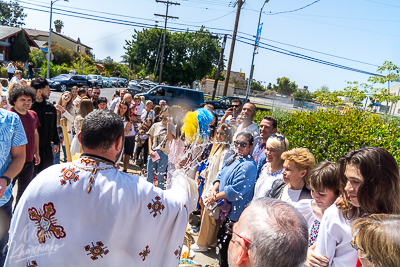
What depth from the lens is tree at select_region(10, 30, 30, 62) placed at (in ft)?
127

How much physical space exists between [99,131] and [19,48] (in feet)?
151

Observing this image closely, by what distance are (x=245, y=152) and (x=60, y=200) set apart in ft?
7.58

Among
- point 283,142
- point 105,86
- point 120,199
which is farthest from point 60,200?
point 105,86

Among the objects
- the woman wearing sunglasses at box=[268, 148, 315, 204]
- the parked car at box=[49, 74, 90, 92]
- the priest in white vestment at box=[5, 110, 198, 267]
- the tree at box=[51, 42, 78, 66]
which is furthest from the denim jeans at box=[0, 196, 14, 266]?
the tree at box=[51, 42, 78, 66]

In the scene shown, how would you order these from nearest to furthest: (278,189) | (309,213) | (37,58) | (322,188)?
(322,188) → (309,213) → (278,189) → (37,58)

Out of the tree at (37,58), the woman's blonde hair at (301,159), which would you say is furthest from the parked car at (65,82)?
the woman's blonde hair at (301,159)

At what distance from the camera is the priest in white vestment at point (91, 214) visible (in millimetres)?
1581

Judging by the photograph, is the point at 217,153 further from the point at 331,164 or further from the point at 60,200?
the point at 60,200

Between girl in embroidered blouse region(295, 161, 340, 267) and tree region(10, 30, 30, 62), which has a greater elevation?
tree region(10, 30, 30, 62)

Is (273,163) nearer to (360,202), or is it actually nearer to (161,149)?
(360,202)

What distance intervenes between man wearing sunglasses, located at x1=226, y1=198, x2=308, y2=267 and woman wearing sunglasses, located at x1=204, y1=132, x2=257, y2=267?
200 cm

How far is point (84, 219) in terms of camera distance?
5.18 ft

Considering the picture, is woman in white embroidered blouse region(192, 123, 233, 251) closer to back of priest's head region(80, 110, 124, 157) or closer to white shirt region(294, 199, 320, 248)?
white shirt region(294, 199, 320, 248)

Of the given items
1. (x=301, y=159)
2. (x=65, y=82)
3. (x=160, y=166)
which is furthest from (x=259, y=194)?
(x=65, y=82)
